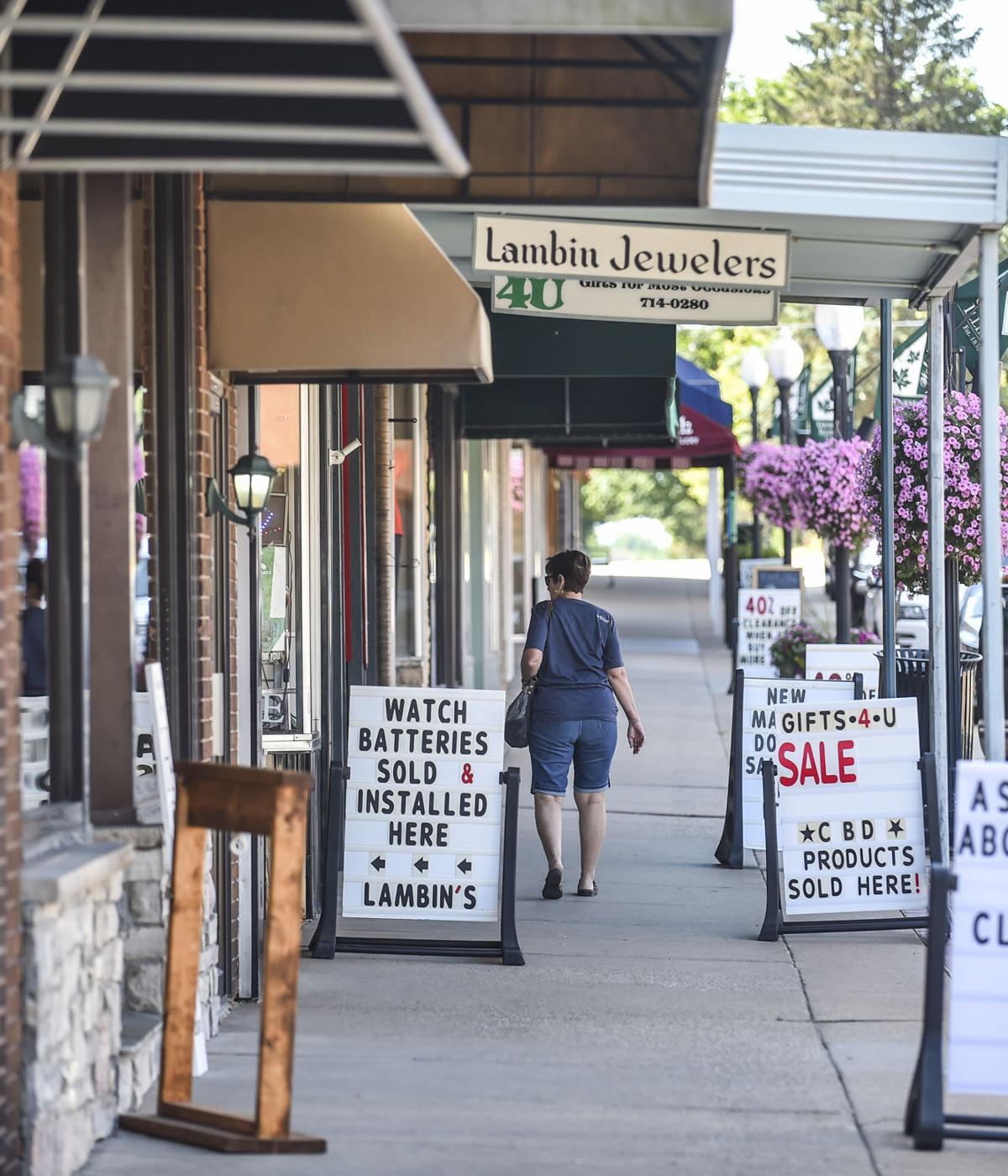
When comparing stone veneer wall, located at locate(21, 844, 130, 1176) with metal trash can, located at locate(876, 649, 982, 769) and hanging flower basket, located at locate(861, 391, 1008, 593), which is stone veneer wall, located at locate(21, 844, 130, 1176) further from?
hanging flower basket, located at locate(861, 391, 1008, 593)

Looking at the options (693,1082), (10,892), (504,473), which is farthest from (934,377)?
(504,473)

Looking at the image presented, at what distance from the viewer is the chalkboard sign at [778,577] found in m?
19.1

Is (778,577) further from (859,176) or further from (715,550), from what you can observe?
(859,176)

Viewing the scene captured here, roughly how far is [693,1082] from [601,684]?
338 centimetres

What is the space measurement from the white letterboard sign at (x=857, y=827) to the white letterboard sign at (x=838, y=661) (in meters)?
2.15

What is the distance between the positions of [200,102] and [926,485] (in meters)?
6.10

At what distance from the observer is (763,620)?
54.3 feet

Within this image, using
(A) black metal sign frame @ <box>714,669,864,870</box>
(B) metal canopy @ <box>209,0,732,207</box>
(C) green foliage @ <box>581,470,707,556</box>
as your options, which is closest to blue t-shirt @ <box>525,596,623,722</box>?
(A) black metal sign frame @ <box>714,669,864,870</box>

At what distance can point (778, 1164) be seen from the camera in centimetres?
491

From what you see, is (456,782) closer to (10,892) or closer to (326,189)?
(326,189)

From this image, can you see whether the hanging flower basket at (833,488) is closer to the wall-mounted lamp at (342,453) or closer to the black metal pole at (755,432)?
the black metal pole at (755,432)

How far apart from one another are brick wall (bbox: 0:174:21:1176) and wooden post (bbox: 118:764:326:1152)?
2.22ft

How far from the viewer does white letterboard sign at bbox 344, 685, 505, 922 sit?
7.50m

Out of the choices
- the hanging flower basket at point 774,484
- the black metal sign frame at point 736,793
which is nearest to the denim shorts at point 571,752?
the black metal sign frame at point 736,793
